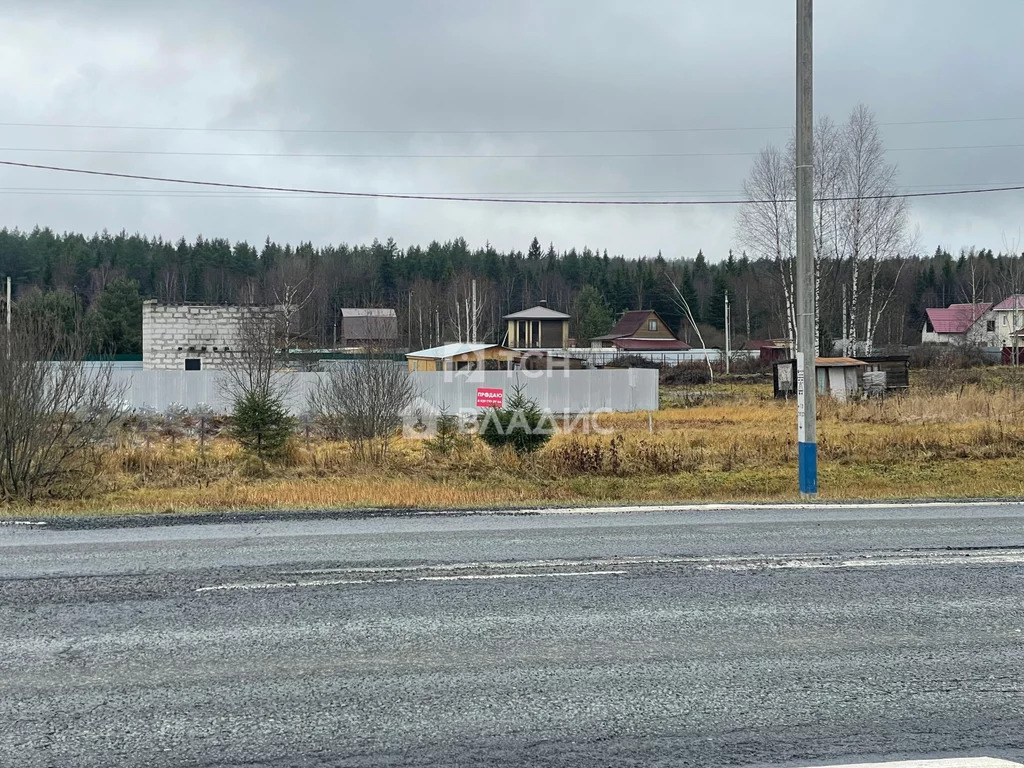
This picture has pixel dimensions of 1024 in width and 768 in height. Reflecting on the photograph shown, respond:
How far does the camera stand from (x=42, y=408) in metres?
16.3

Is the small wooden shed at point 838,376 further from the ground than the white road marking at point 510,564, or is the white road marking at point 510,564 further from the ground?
the small wooden shed at point 838,376

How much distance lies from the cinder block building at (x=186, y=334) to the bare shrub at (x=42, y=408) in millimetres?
24919

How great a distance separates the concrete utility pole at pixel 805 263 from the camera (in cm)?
1388

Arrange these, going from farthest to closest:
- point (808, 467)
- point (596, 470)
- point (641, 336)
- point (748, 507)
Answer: point (641, 336) < point (596, 470) < point (808, 467) < point (748, 507)

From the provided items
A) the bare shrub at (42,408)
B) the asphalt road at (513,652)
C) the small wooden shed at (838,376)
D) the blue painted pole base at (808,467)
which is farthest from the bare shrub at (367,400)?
the small wooden shed at (838,376)

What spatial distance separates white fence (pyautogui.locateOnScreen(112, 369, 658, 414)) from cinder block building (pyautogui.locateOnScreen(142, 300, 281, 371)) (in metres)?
6.21

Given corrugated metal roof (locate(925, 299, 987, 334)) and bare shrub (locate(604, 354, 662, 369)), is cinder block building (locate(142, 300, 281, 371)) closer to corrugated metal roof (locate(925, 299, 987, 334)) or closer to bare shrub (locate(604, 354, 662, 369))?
bare shrub (locate(604, 354, 662, 369))

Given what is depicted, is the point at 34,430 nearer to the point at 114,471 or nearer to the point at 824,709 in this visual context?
the point at 114,471

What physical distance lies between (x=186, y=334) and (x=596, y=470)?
27.5 metres

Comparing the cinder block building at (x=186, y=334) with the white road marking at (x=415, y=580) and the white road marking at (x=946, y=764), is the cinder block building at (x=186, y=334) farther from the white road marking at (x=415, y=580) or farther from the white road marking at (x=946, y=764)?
the white road marking at (x=946, y=764)

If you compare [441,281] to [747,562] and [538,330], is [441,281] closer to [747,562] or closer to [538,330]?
[538,330]

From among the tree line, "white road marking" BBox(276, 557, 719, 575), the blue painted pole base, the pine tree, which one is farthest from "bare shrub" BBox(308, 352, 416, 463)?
the pine tree

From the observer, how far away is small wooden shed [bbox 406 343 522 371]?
38.4 metres

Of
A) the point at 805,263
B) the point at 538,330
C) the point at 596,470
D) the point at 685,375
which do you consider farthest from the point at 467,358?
the point at 538,330
